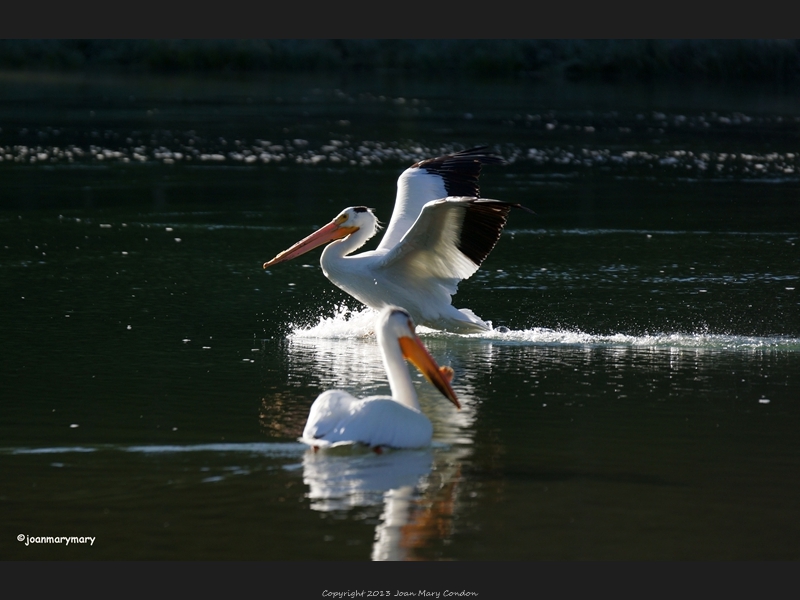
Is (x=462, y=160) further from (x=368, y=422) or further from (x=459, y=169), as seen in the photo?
(x=368, y=422)

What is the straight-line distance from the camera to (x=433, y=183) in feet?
36.2

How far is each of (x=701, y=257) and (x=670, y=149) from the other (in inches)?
446

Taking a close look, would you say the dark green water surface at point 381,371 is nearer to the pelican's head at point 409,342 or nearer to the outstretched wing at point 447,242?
the pelican's head at point 409,342

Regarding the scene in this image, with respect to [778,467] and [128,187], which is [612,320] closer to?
[778,467]

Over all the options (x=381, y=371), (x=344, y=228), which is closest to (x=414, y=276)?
(x=344, y=228)

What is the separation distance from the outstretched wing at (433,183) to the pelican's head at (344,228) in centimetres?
19

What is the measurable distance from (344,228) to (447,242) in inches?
56.4

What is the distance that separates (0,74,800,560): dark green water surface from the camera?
5863 millimetres

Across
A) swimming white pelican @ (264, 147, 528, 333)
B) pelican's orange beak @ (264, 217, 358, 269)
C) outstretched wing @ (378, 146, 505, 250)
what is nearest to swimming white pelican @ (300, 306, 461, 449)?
swimming white pelican @ (264, 147, 528, 333)

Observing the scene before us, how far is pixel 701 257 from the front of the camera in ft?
45.4

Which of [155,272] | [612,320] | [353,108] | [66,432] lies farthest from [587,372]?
[353,108]

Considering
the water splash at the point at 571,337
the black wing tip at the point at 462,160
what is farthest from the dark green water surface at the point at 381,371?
the black wing tip at the point at 462,160

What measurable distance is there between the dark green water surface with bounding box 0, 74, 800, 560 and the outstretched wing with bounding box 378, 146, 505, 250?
1.04m

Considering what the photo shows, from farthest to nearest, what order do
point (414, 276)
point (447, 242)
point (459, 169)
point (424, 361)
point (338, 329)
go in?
1. point (459, 169)
2. point (338, 329)
3. point (414, 276)
4. point (447, 242)
5. point (424, 361)
